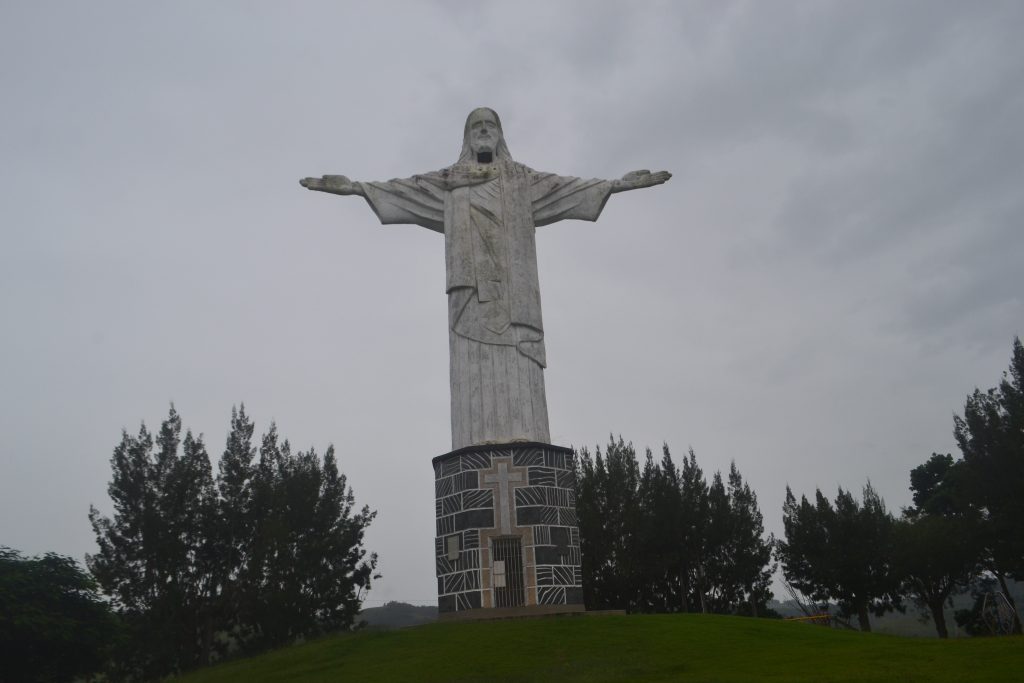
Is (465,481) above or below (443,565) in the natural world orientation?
above

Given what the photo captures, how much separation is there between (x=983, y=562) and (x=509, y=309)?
60.2 ft

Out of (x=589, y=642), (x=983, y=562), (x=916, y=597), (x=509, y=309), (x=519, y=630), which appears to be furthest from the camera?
(x=916, y=597)

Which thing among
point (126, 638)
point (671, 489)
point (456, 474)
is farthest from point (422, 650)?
point (671, 489)

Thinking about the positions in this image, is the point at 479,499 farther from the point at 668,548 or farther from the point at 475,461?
the point at 668,548

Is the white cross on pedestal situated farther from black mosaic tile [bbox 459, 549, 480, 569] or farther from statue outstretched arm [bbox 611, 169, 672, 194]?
statue outstretched arm [bbox 611, 169, 672, 194]

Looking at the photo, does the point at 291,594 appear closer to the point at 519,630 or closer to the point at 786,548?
the point at 519,630

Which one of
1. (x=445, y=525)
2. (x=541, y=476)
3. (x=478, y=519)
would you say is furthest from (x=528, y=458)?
(x=445, y=525)

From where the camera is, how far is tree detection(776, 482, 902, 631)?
27188mm

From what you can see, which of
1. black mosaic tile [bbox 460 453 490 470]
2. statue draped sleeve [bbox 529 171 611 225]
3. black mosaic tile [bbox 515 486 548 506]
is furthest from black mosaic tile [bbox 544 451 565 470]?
statue draped sleeve [bbox 529 171 611 225]

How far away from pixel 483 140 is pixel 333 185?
3.48 m

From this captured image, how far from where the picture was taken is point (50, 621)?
70.2 feet

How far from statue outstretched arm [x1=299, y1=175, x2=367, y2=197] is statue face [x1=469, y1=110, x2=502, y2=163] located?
2.71 metres

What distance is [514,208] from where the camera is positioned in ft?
61.1

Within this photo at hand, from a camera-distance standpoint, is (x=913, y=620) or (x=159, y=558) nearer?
(x=159, y=558)
